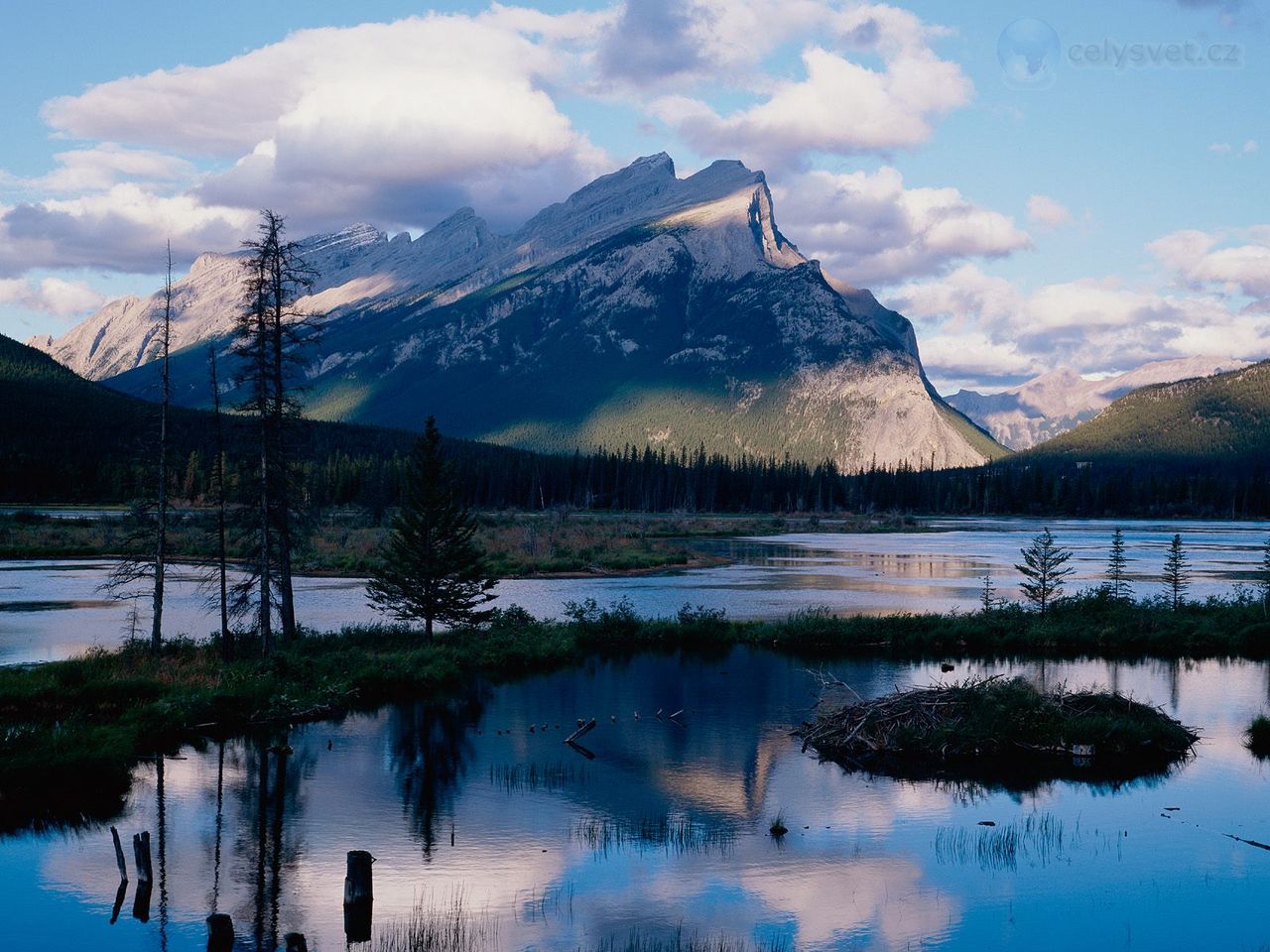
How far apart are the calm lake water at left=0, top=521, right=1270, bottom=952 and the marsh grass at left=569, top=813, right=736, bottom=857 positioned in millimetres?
82

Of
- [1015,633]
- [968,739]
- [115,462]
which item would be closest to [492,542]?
[1015,633]

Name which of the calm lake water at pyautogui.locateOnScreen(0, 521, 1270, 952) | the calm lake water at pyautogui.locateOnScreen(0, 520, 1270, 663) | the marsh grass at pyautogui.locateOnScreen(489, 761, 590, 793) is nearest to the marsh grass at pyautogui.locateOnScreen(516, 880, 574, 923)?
the calm lake water at pyautogui.locateOnScreen(0, 521, 1270, 952)

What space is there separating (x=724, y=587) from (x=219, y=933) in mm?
53101

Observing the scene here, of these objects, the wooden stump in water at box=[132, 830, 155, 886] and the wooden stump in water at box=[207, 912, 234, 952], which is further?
the wooden stump in water at box=[132, 830, 155, 886]

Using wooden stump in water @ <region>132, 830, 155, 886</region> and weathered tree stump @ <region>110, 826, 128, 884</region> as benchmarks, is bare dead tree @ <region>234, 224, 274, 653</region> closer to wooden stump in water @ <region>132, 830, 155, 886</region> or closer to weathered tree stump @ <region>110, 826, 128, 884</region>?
weathered tree stump @ <region>110, 826, 128, 884</region>

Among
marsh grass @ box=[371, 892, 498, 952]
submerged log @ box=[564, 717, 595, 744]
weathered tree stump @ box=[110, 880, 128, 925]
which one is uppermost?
submerged log @ box=[564, 717, 595, 744]

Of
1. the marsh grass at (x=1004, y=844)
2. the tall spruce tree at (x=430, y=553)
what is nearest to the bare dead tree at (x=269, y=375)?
the tall spruce tree at (x=430, y=553)

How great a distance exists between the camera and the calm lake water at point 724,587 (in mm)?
48250

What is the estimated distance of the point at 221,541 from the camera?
122ft

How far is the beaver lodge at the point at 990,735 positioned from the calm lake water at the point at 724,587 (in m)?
22.8

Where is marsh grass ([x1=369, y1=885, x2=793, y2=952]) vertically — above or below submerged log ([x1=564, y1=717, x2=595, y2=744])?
below

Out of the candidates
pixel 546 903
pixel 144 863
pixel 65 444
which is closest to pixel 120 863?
pixel 144 863

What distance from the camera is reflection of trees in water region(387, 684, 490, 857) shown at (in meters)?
24.0

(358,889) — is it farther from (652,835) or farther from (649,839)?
(652,835)
